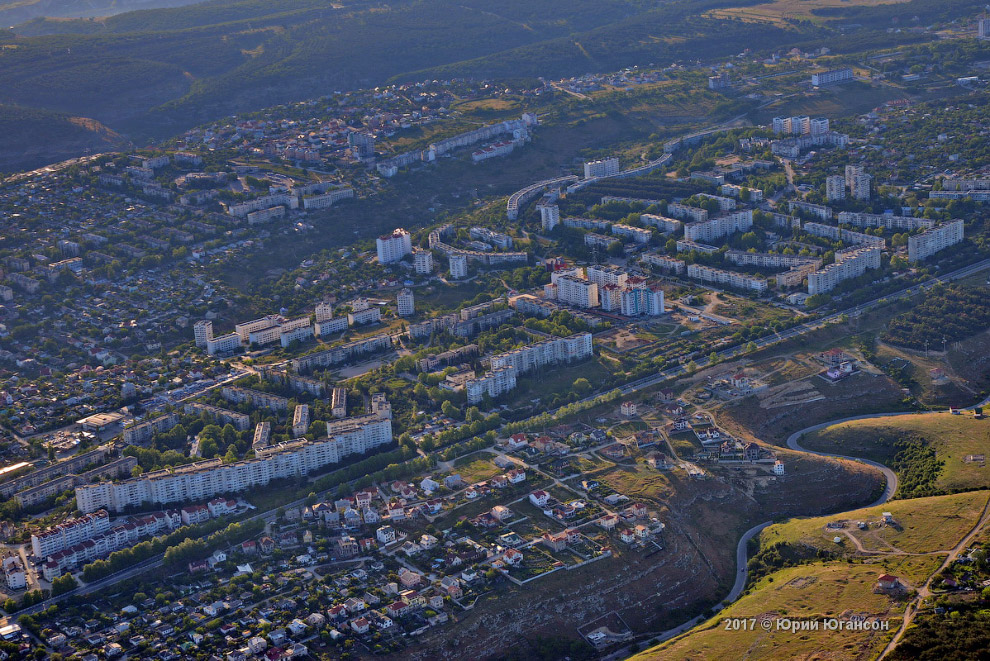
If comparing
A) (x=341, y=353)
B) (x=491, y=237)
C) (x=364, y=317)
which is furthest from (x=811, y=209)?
(x=341, y=353)

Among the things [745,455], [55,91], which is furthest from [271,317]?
[55,91]

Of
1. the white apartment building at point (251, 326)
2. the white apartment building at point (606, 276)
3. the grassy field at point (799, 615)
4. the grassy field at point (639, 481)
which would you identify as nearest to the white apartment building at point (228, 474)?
the grassy field at point (639, 481)

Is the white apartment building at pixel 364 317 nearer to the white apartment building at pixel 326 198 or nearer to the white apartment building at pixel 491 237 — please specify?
the white apartment building at pixel 491 237

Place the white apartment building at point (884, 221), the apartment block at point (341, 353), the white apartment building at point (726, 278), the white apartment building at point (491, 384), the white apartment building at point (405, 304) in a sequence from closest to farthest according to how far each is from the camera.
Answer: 1. the white apartment building at point (491, 384)
2. the apartment block at point (341, 353)
3. the white apartment building at point (726, 278)
4. the white apartment building at point (405, 304)
5. the white apartment building at point (884, 221)

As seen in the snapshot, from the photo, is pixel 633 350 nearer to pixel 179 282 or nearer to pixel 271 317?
pixel 271 317

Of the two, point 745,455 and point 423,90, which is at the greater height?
point 423,90

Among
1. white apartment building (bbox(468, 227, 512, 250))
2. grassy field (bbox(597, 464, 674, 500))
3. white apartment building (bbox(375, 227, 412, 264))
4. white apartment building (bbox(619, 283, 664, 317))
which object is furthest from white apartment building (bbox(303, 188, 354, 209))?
grassy field (bbox(597, 464, 674, 500))
